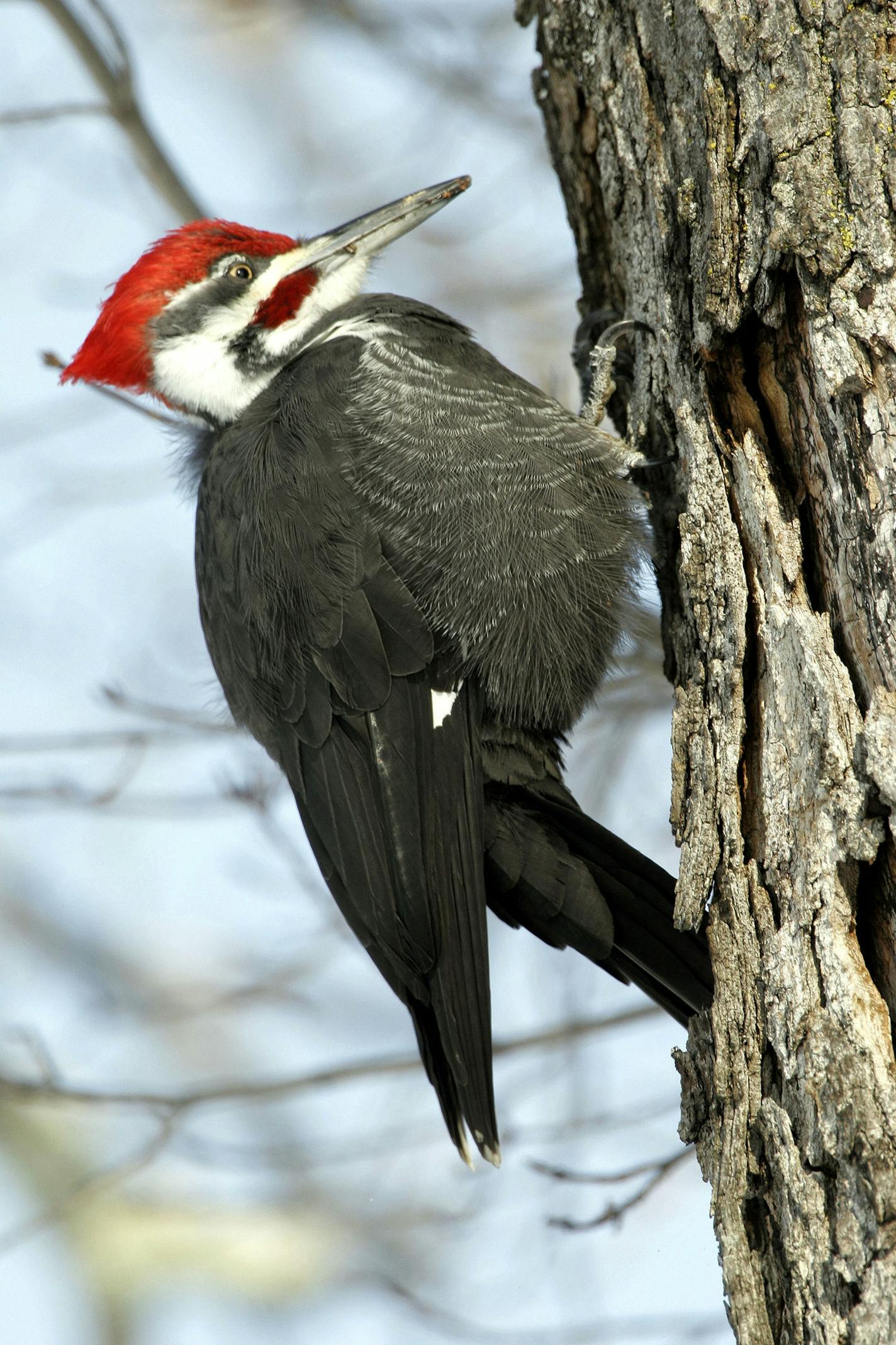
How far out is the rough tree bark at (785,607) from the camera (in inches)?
59.4

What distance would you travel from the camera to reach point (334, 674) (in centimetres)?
260

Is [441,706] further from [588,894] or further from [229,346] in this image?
[229,346]

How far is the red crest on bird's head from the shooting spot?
10.7 feet

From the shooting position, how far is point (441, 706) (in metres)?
2.57

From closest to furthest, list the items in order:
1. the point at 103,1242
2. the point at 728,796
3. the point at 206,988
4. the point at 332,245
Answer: the point at 728,796 → the point at 332,245 → the point at 206,988 → the point at 103,1242

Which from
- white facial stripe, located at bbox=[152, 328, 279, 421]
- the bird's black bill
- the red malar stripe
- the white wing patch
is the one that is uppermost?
the bird's black bill

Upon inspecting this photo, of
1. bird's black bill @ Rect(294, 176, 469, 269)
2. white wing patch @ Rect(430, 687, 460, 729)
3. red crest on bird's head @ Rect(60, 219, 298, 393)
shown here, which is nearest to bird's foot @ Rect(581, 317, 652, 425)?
bird's black bill @ Rect(294, 176, 469, 269)

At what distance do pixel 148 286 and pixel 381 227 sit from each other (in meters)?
0.63

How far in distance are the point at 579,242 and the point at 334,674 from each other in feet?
3.67

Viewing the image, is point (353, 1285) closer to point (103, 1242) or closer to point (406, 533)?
point (103, 1242)

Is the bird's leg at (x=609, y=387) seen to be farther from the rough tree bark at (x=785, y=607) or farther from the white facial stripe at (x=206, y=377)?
the white facial stripe at (x=206, y=377)

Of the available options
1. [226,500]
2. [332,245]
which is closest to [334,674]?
[226,500]

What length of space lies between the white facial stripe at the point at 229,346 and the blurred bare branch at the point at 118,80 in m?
0.33

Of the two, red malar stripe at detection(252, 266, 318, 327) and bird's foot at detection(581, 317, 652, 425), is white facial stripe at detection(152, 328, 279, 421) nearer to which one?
red malar stripe at detection(252, 266, 318, 327)
